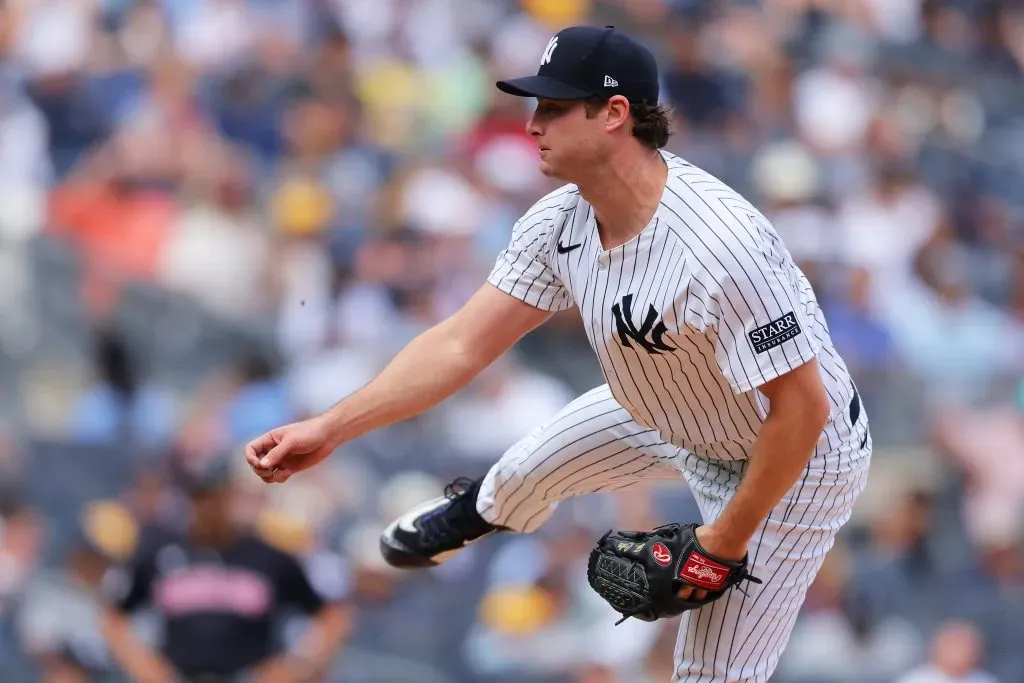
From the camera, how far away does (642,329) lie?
4.05m

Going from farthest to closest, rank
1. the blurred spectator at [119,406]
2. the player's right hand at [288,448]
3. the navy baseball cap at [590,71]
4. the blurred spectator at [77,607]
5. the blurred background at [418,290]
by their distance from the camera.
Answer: the blurred spectator at [119,406] → the blurred background at [418,290] → the blurred spectator at [77,607] → the player's right hand at [288,448] → the navy baseball cap at [590,71]

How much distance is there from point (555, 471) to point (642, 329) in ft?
2.68

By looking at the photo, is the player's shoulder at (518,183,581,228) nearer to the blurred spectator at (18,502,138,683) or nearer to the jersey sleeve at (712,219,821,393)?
the jersey sleeve at (712,219,821,393)

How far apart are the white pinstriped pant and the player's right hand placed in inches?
28.5

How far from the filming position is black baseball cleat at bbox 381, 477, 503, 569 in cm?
504

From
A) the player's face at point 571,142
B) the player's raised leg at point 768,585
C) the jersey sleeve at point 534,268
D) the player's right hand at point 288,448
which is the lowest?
the player's raised leg at point 768,585

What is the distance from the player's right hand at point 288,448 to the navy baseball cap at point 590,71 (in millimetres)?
1075

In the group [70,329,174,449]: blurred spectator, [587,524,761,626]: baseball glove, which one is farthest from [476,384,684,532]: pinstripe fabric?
[70,329,174,449]: blurred spectator

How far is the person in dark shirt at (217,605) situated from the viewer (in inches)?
279

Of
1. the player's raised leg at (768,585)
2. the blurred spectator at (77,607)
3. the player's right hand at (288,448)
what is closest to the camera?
the player's right hand at (288,448)

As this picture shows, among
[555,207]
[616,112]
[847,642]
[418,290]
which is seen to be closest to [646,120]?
[616,112]

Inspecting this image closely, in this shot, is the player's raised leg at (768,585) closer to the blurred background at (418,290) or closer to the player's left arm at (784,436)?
the player's left arm at (784,436)

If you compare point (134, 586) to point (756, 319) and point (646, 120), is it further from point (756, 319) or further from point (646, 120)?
point (756, 319)

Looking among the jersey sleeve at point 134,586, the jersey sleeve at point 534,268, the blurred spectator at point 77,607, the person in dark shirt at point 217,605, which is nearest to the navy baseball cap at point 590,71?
the jersey sleeve at point 534,268
